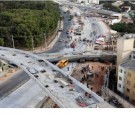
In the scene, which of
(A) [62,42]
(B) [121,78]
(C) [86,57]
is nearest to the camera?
(B) [121,78]

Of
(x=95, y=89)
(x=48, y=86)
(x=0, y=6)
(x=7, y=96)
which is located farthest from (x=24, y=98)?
(x=0, y=6)

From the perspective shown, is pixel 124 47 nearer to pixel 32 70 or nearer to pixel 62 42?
pixel 32 70

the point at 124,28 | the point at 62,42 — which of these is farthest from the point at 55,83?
the point at 124,28

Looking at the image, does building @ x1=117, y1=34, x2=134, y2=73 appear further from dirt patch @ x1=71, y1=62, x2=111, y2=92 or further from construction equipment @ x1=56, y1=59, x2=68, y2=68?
construction equipment @ x1=56, y1=59, x2=68, y2=68

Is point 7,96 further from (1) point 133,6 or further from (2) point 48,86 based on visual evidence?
(1) point 133,6

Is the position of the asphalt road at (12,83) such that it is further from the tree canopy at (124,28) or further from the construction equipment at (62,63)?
the tree canopy at (124,28)

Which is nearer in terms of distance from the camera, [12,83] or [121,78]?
[121,78]

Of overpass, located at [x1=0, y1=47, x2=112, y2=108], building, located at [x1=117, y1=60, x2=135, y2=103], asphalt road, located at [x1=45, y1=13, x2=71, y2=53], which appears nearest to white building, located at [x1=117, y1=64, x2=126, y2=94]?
building, located at [x1=117, y1=60, x2=135, y2=103]

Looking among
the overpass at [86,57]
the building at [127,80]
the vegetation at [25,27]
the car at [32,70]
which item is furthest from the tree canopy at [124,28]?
the car at [32,70]
